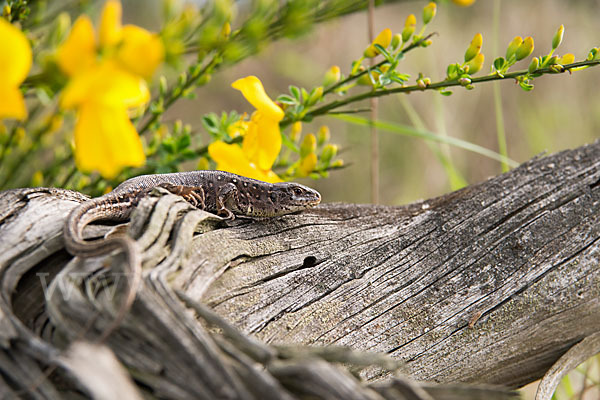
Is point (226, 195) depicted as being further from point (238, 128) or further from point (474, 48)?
point (474, 48)

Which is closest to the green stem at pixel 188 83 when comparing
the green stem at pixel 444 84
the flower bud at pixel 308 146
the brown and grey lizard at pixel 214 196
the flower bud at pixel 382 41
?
the brown and grey lizard at pixel 214 196

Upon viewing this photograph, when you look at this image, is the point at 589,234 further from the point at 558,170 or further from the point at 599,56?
the point at 599,56

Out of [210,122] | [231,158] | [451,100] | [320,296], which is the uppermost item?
[451,100]

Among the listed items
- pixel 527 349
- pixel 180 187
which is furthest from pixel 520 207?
pixel 180 187

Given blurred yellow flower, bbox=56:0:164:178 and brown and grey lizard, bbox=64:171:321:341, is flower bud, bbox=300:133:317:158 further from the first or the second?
blurred yellow flower, bbox=56:0:164:178

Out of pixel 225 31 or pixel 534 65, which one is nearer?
pixel 534 65

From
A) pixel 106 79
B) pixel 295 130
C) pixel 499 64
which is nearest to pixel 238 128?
pixel 295 130

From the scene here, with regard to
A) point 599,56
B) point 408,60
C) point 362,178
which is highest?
point 408,60
